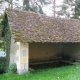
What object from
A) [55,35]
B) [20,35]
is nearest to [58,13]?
[55,35]

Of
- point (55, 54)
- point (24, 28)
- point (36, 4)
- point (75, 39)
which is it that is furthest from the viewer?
point (36, 4)

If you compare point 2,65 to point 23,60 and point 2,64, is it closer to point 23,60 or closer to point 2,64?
point 2,64

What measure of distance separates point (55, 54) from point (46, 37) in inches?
262

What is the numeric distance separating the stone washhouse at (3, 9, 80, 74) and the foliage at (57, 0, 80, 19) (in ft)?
36.0

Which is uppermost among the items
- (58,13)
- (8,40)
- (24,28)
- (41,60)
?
(58,13)

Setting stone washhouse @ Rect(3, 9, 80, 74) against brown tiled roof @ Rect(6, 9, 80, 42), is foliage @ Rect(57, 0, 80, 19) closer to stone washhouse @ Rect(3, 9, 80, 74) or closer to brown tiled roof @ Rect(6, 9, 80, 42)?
stone washhouse @ Rect(3, 9, 80, 74)

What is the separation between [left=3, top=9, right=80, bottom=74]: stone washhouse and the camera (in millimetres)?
9898

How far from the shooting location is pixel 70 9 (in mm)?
27766

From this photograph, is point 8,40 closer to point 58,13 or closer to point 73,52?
point 73,52

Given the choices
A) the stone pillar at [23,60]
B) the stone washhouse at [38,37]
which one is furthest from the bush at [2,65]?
the stone pillar at [23,60]

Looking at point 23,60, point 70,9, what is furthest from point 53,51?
Answer: point 70,9

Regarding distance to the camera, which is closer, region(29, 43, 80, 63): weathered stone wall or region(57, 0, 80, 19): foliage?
region(29, 43, 80, 63): weathered stone wall

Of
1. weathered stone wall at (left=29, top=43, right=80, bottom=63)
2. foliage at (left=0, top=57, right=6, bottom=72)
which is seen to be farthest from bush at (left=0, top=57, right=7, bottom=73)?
weathered stone wall at (left=29, top=43, right=80, bottom=63)

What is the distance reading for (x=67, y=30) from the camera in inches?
521
